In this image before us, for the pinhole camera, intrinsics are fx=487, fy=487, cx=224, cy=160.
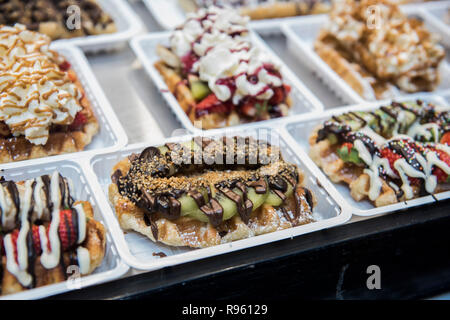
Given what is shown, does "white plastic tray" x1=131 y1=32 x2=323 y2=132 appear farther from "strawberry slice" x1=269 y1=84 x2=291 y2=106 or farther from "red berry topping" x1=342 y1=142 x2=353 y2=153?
"red berry topping" x1=342 y1=142 x2=353 y2=153

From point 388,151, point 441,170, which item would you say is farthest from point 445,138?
point 388,151

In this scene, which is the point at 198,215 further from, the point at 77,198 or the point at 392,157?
the point at 392,157

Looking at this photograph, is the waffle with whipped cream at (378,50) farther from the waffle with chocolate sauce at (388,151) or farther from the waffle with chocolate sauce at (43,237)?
the waffle with chocolate sauce at (43,237)

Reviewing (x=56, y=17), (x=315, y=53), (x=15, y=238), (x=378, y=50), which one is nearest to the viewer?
(x=15, y=238)

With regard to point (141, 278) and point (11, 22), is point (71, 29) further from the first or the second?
point (141, 278)

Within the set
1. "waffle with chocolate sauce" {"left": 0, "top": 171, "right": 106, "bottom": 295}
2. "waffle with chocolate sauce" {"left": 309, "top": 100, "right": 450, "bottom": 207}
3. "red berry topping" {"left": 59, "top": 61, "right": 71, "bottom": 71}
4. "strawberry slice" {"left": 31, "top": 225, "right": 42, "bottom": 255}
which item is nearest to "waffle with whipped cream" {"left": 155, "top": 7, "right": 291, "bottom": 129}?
"waffle with chocolate sauce" {"left": 309, "top": 100, "right": 450, "bottom": 207}
